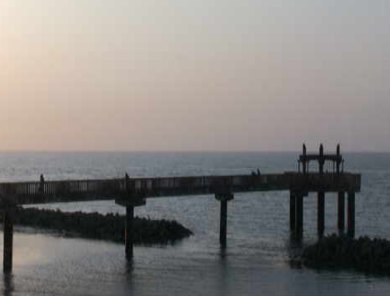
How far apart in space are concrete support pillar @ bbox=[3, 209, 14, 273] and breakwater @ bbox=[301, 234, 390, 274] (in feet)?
46.4

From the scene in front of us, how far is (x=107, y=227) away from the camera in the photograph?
169 feet

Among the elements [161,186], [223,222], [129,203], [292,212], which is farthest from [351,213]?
[129,203]

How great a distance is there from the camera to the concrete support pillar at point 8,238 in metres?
36.9

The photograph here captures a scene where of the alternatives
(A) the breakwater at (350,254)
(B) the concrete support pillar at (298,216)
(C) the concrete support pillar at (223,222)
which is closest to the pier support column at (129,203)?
(C) the concrete support pillar at (223,222)

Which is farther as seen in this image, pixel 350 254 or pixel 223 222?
pixel 223 222

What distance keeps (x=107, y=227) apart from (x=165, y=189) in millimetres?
8854

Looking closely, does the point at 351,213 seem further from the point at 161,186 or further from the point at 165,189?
the point at 161,186

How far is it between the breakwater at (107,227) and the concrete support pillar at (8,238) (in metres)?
11.5

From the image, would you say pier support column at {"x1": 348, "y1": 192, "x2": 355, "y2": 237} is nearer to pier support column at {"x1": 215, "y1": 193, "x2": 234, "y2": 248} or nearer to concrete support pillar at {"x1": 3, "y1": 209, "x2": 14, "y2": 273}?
pier support column at {"x1": 215, "y1": 193, "x2": 234, "y2": 248}

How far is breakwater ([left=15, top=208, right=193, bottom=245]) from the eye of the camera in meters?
49.4

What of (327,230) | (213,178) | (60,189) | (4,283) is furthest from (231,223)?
(4,283)

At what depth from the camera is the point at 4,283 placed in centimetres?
3484

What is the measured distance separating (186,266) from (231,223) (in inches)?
1075

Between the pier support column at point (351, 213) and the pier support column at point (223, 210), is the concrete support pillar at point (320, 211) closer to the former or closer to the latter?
the pier support column at point (351, 213)
